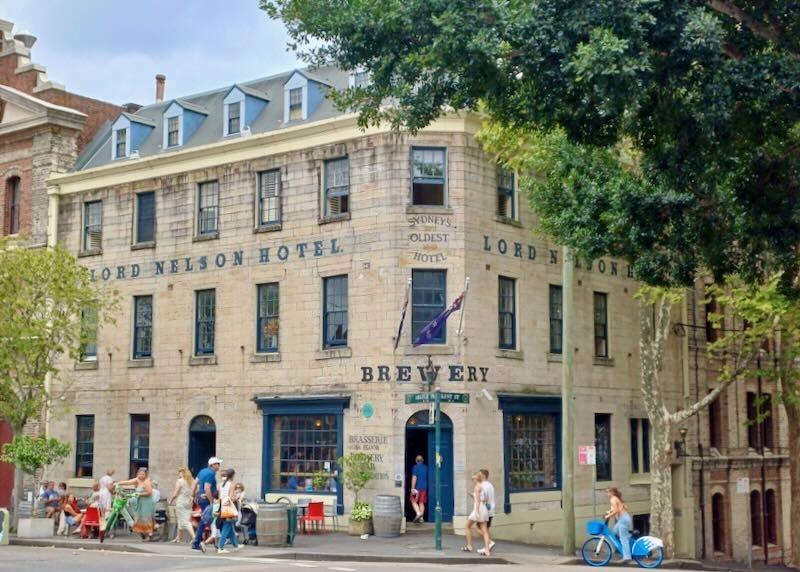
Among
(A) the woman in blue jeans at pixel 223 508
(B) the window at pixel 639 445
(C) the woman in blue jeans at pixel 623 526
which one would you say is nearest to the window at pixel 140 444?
(A) the woman in blue jeans at pixel 223 508

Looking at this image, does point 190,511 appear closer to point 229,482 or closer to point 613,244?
point 229,482

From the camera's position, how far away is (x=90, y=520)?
2644cm

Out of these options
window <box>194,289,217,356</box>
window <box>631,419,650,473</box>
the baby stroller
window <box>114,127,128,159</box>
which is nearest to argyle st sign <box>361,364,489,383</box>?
the baby stroller

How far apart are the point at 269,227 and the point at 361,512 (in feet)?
27.9

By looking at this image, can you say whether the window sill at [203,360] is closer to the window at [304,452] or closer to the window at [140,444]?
the window at [140,444]

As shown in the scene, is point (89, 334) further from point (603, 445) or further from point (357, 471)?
point (603, 445)

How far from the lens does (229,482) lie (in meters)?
22.1

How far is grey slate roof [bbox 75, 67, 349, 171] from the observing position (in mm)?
33156

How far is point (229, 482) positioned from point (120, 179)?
608 inches

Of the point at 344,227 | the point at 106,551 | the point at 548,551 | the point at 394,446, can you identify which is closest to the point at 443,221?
the point at 344,227

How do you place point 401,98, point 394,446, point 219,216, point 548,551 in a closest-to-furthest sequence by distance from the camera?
point 401,98, point 548,551, point 394,446, point 219,216

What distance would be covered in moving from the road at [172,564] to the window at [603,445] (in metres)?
11.3

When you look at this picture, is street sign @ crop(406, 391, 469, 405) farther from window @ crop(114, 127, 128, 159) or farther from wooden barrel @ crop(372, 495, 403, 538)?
window @ crop(114, 127, 128, 159)

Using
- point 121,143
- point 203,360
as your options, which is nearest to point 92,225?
point 121,143
